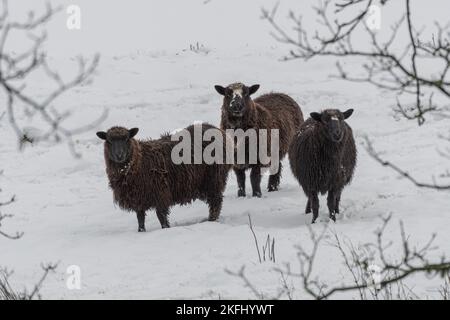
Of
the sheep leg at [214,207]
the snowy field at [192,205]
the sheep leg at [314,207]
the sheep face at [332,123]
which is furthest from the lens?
the sheep leg at [214,207]

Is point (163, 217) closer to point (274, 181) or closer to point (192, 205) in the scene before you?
point (192, 205)

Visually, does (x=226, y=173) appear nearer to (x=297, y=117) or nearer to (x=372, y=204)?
(x=372, y=204)

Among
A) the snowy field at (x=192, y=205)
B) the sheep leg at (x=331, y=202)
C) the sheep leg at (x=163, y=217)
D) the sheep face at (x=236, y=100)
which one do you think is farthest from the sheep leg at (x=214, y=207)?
the sheep face at (x=236, y=100)

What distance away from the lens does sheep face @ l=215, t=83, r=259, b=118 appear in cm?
1285

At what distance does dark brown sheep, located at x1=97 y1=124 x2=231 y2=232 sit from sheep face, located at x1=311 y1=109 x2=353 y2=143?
1967 millimetres

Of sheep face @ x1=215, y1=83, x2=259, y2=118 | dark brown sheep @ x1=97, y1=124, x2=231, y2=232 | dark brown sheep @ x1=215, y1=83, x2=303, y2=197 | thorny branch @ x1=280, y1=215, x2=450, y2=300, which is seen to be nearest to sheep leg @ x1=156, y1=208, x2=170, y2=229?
dark brown sheep @ x1=97, y1=124, x2=231, y2=232

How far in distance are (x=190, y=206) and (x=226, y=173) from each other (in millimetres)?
1641

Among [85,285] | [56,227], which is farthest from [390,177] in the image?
[85,285]

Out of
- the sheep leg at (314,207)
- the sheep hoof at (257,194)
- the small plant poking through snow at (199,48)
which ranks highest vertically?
the small plant poking through snow at (199,48)

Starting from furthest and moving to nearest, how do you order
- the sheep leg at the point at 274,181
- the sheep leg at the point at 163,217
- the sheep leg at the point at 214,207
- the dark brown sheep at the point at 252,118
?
the sheep leg at the point at 274,181
the dark brown sheep at the point at 252,118
the sheep leg at the point at 214,207
the sheep leg at the point at 163,217

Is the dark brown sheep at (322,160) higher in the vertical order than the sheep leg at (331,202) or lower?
higher

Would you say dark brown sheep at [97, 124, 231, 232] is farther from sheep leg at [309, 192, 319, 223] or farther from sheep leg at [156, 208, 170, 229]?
sheep leg at [309, 192, 319, 223]

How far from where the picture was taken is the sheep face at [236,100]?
42.2ft

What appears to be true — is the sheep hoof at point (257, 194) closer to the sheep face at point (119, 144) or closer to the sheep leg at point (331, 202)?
the sheep leg at point (331, 202)
